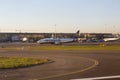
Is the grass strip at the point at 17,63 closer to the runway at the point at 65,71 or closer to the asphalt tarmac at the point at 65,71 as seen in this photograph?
the asphalt tarmac at the point at 65,71

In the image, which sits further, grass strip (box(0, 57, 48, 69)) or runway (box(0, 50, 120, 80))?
grass strip (box(0, 57, 48, 69))

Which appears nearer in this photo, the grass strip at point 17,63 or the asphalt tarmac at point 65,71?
the asphalt tarmac at point 65,71

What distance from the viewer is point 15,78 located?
16891 mm

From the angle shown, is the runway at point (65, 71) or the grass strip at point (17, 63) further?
the grass strip at point (17, 63)

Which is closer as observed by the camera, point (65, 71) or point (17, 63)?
point (65, 71)

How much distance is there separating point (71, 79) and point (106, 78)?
1735mm

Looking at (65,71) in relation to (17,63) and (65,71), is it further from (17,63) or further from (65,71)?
(17,63)

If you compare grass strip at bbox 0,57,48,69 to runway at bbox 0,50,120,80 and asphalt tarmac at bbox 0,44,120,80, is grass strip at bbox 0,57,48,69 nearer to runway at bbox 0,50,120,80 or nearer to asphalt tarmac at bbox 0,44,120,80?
asphalt tarmac at bbox 0,44,120,80

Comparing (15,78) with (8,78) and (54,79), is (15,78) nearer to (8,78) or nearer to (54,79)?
(8,78)

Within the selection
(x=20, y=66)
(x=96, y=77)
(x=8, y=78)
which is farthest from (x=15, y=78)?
(x=20, y=66)

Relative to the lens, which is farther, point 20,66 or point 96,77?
point 20,66

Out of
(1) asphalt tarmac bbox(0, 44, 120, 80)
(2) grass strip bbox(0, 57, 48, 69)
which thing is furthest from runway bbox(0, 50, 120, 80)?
(2) grass strip bbox(0, 57, 48, 69)

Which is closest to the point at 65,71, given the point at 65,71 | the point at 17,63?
the point at 65,71

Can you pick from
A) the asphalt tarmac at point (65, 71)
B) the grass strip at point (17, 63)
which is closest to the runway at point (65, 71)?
the asphalt tarmac at point (65, 71)
